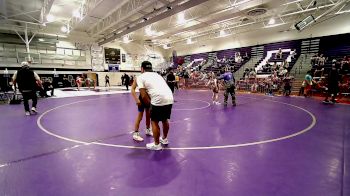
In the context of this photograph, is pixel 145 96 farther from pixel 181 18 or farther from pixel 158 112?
pixel 181 18

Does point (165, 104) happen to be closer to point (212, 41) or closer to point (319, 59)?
point (319, 59)

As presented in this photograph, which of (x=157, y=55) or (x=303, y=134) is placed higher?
(x=157, y=55)

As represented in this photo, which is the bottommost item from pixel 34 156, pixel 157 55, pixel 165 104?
pixel 34 156

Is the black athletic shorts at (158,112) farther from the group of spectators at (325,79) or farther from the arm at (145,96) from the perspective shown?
the group of spectators at (325,79)

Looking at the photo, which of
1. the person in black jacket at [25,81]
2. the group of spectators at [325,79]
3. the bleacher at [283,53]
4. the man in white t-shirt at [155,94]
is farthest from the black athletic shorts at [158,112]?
the bleacher at [283,53]

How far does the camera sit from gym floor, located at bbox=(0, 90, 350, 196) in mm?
2232

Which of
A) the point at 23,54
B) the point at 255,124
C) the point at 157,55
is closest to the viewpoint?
the point at 255,124

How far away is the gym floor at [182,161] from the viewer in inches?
87.9

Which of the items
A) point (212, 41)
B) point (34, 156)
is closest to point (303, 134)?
point (34, 156)

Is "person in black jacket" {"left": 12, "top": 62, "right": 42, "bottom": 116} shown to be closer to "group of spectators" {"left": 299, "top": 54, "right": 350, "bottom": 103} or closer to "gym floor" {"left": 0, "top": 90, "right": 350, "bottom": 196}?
"gym floor" {"left": 0, "top": 90, "right": 350, "bottom": 196}

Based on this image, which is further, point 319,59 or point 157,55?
point 157,55

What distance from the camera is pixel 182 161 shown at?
9.59 ft

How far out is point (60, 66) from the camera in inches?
848

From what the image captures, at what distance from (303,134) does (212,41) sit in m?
24.0
